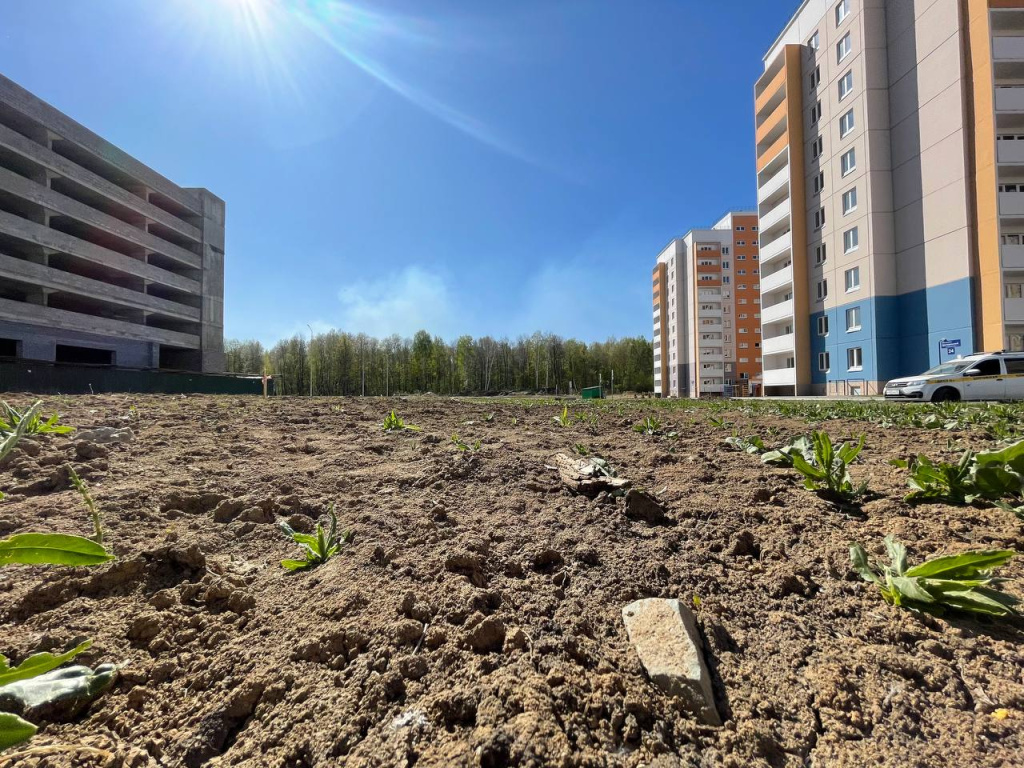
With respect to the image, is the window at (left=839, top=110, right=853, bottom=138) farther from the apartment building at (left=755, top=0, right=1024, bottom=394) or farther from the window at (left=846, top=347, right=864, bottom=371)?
the window at (left=846, top=347, right=864, bottom=371)

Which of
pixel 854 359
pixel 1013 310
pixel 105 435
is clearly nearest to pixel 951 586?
pixel 105 435

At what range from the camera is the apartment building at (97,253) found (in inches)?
966

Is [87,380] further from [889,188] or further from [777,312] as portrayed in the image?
[889,188]

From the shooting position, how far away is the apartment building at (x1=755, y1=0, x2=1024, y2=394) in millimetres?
17406

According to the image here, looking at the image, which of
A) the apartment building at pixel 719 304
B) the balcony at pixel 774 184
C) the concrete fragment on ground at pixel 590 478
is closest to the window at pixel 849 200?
the balcony at pixel 774 184

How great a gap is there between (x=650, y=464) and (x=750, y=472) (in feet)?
2.42

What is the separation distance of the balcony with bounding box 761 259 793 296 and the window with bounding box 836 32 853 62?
11.3 metres

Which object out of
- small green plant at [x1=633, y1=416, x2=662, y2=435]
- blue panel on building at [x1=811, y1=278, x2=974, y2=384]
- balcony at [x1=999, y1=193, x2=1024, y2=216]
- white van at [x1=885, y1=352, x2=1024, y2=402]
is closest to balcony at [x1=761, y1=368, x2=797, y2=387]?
blue panel on building at [x1=811, y1=278, x2=974, y2=384]

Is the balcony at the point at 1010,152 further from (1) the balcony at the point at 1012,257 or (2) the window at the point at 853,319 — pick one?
(2) the window at the point at 853,319

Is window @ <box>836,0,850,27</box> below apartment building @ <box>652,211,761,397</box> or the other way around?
the other way around

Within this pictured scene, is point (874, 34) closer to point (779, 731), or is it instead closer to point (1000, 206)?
point (1000, 206)

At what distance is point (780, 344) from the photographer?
28594 mm

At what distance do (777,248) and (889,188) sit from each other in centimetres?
759

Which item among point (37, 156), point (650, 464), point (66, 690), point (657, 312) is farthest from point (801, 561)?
point (657, 312)
